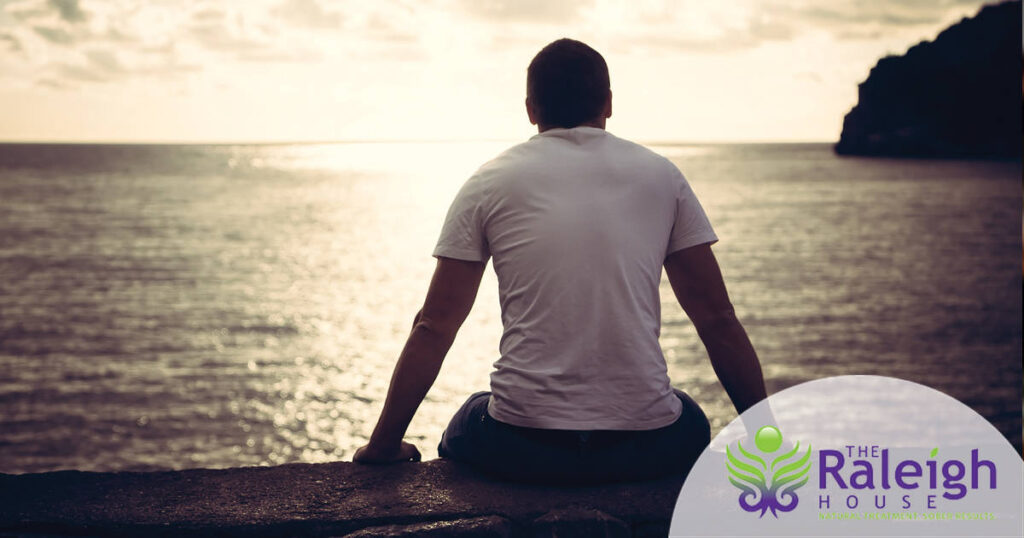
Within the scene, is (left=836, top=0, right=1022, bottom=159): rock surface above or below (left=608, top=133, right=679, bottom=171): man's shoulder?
above

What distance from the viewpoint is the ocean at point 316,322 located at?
16906 millimetres

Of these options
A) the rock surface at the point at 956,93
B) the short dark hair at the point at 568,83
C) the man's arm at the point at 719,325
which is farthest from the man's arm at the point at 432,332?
the rock surface at the point at 956,93

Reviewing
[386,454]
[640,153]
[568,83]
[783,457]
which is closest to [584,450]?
[783,457]

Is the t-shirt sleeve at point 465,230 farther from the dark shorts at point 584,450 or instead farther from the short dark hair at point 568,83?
the dark shorts at point 584,450

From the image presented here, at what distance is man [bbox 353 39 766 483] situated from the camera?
2.24 metres

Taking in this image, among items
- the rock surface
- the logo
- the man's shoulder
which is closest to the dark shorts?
the logo

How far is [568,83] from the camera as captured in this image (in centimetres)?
235

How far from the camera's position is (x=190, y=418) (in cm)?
1733

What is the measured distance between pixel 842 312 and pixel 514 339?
26.8 m

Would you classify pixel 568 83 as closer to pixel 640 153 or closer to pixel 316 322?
pixel 640 153

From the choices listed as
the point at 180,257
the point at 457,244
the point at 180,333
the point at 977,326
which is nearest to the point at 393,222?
the point at 180,257

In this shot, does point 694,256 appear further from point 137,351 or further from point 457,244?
point 137,351

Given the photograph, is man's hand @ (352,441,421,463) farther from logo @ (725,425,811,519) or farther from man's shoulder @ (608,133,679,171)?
man's shoulder @ (608,133,679,171)

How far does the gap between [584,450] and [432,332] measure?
1.79 ft
